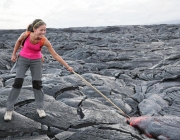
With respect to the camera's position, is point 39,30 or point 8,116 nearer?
point 39,30

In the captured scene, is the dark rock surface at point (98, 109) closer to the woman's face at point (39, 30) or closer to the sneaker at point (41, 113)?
the sneaker at point (41, 113)

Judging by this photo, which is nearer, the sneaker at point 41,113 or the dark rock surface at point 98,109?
the dark rock surface at point 98,109

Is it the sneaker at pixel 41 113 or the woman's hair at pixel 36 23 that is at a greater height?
the woman's hair at pixel 36 23

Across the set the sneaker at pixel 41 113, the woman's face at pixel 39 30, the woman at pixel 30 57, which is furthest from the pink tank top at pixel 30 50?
the sneaker at pixel 41 113

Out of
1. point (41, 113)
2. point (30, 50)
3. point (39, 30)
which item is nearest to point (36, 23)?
point (39, 30)

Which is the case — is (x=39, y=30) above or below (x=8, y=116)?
above

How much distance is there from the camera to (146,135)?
6.15m

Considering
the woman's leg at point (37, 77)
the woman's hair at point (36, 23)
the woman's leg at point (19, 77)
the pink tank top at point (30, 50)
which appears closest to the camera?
the woman's hair at point (36, 23)

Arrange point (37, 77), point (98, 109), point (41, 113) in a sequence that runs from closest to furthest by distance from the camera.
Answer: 1. point (37, 77)
2. point (41, 113)
3. point (98, 109)

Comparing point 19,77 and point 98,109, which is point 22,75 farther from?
point 98,109

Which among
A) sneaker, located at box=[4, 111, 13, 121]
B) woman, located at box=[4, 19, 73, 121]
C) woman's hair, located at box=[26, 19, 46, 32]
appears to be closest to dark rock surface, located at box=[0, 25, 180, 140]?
sneaker, located at box=[4, 111, 13, 121]

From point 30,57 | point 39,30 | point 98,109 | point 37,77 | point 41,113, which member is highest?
point 39,30

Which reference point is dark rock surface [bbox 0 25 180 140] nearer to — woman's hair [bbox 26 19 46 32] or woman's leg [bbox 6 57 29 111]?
woman's leg [bbox 6 57 29 111]

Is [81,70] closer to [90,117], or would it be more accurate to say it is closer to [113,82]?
[113,82]
